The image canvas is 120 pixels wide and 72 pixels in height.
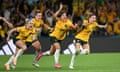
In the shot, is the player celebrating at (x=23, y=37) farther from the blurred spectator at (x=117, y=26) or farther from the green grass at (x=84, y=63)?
the blurred spectator at (x=117, y=26)

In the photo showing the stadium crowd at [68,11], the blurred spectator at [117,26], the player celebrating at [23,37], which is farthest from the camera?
the blurred spectator at [117,26]

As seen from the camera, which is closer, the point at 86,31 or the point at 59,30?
the point at 86,31

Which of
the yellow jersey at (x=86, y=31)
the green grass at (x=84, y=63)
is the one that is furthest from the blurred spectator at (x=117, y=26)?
the yellow jersey at (x=86, y=31)

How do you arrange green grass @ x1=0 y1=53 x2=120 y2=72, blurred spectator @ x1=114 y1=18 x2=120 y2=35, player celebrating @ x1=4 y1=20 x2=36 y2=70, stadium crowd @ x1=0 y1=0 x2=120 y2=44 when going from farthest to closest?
1. blurred spectator @ x1=114 y1=18 x2=120 y2=35
2. stadium crowd @ x1=0 y1=0 x2=120 y2=44
3. player celebrating @ x1=4 y1=20 x2=36 y2=70
4. green grass @ x1=0 y1=53 x2=120 y2=72

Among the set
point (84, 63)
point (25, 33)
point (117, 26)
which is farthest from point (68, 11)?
point (25, 33)

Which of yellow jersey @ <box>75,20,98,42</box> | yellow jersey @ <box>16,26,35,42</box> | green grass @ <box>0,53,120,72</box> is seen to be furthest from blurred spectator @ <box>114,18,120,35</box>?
yellow jersey @ <box>16,26,35,42</box>

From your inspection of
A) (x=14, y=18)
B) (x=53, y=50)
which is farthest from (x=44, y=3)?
(x=53, y=50)

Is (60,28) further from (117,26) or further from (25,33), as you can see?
(117,26)

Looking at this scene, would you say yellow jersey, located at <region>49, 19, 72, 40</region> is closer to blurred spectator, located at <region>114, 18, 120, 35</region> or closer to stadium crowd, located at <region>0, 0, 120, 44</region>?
stadium crowd, located at <region>0, 0, 120, 44</region>

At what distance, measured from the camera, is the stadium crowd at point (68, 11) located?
26625mm

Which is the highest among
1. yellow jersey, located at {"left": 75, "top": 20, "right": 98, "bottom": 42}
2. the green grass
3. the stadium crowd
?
yellow jersey, located at {"left": 75, "top": 20, "right": 98, "bottom": 42}

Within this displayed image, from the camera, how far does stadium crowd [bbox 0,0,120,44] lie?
2662cm

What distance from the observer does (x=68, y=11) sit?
27.4m

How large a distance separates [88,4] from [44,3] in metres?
2.44
